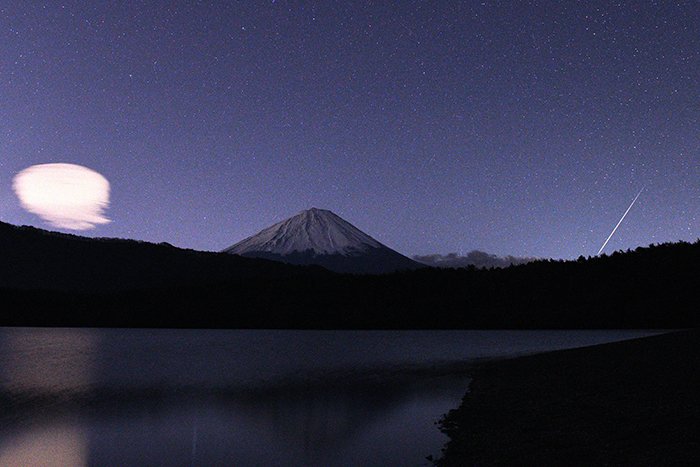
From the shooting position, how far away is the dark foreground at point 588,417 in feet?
50.1

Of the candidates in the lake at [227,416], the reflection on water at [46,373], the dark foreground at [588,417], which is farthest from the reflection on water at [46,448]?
the reflection on water at [46,373]

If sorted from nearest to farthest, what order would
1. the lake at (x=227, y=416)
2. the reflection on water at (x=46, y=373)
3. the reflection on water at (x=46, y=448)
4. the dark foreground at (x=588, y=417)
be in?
1. the dark foreground at (x=588, y=417)
2. the reflection on water at (x=46, y=448)
3. the lake at (x=227, y=416)
4. the reflection on water at (x=46, y=373)

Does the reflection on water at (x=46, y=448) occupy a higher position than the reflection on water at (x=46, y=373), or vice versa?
the reflection on water at (x=46, y=373)

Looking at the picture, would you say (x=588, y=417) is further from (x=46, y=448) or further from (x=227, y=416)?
(x=46, y=448)

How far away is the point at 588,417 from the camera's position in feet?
66.1

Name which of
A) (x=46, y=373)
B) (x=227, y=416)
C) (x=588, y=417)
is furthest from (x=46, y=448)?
(x=46, y=373)

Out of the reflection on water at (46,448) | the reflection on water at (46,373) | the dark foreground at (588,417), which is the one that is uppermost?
the dark foreground at (588,417)

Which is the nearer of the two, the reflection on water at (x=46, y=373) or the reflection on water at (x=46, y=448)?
the reflection on water at (x=46, y=448)

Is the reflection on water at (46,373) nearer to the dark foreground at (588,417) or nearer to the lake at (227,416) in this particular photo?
the lake at (227,416)

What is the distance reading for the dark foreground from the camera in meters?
15.3

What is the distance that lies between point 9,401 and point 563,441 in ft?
99.8

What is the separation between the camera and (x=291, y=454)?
731 inches

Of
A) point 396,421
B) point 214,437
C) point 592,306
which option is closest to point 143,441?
point 214,437

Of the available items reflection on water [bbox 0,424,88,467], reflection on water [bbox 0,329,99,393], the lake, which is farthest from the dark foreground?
reflection on water [bbox 0,329,99,393]
